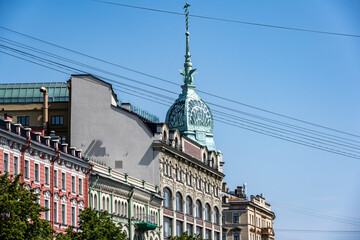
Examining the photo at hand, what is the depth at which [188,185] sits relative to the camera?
353ft

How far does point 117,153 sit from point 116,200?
1381 centimetres

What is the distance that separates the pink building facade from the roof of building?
92.8 ft

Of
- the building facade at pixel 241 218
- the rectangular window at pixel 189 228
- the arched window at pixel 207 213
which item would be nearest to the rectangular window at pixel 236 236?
the building facade at pixel 241 218

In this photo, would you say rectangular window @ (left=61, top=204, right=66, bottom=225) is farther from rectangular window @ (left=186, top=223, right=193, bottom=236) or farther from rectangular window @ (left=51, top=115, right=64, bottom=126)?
rectangular window @ (left=186, top=223, right=193, bottom=236)

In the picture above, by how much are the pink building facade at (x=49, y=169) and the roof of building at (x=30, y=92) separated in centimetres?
2830

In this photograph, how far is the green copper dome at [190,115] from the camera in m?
117

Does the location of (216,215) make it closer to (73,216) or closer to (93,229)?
(73,216)

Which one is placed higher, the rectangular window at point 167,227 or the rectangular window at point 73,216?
the rectangular window at point 167,227

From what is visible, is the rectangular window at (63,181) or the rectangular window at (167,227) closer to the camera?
the rectangular window at (63,181)

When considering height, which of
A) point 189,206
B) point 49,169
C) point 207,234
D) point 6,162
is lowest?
point 6,162

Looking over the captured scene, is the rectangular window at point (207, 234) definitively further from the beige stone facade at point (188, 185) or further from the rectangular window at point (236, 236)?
the rectangular window at point (236, 236)

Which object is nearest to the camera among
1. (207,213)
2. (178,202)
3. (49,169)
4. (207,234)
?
(49,169)

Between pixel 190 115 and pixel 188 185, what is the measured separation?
12.0 metres

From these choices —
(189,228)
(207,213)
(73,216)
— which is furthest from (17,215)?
(207,213)
